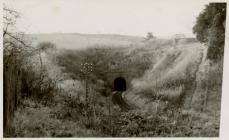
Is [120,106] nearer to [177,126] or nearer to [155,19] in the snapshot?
[177,126]

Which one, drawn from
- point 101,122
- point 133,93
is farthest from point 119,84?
point 101,122

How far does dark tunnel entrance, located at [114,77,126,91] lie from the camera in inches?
A: 108

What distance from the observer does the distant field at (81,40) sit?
8.70 feet

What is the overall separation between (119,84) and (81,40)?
0.34 meters

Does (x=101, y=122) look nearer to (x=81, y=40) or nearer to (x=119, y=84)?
(x=119, y=84)

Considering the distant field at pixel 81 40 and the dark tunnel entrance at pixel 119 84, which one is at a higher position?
the distant field at pixel 81 40

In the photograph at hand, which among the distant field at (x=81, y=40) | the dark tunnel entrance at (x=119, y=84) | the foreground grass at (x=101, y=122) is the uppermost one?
the distant field at (x=81, y=40)

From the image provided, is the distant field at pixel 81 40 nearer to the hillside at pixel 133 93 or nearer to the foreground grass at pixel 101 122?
the hillside at pixel 133 93

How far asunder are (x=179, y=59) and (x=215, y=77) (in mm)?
243

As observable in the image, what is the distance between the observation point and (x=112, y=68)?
273 cm

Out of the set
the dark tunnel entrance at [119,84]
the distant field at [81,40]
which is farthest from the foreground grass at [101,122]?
the distant field at [81,40]

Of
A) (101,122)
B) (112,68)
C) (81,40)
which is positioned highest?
(81,40)

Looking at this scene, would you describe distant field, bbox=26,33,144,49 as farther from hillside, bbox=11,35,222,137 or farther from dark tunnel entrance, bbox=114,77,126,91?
dark tunnel entrance, bbox=114,77,126,91

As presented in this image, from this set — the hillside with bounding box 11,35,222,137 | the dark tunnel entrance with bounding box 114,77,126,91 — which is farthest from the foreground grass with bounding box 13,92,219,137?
the dark tunnel entrance with bounding box 114,77,126,91
